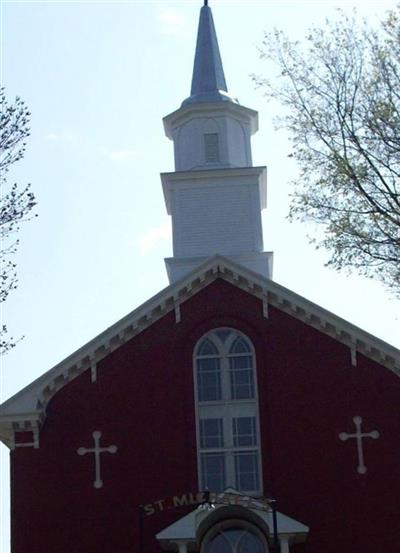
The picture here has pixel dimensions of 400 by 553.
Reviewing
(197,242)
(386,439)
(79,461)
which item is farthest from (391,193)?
(197,242)

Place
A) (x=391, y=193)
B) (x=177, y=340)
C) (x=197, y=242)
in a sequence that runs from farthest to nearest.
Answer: (x=197, y=242), (x=177, y=340), (x=391, y=193)

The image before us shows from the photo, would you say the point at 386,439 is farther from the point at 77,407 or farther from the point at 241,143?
the point at 241,143

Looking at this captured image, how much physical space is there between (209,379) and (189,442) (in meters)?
1.66

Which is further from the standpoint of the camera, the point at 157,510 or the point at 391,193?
the point at 157,510

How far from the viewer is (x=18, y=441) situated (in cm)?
3178

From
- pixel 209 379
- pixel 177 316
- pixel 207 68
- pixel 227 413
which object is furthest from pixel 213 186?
pixel 227 413

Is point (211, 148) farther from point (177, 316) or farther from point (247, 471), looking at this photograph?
point (247, 471)

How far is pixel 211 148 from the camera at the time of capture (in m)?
39.7

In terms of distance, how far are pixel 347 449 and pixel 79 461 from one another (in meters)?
6.22

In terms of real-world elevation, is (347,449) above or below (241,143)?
below

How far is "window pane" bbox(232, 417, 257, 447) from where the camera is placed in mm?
32031

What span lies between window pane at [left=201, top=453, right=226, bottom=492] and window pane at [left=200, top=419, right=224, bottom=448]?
0.88 ft

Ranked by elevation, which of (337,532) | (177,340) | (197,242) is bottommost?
(337,532)

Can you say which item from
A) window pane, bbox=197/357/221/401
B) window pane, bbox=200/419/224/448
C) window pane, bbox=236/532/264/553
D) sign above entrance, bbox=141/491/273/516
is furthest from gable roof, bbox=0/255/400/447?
window pane, bbox=236/532/264/553
